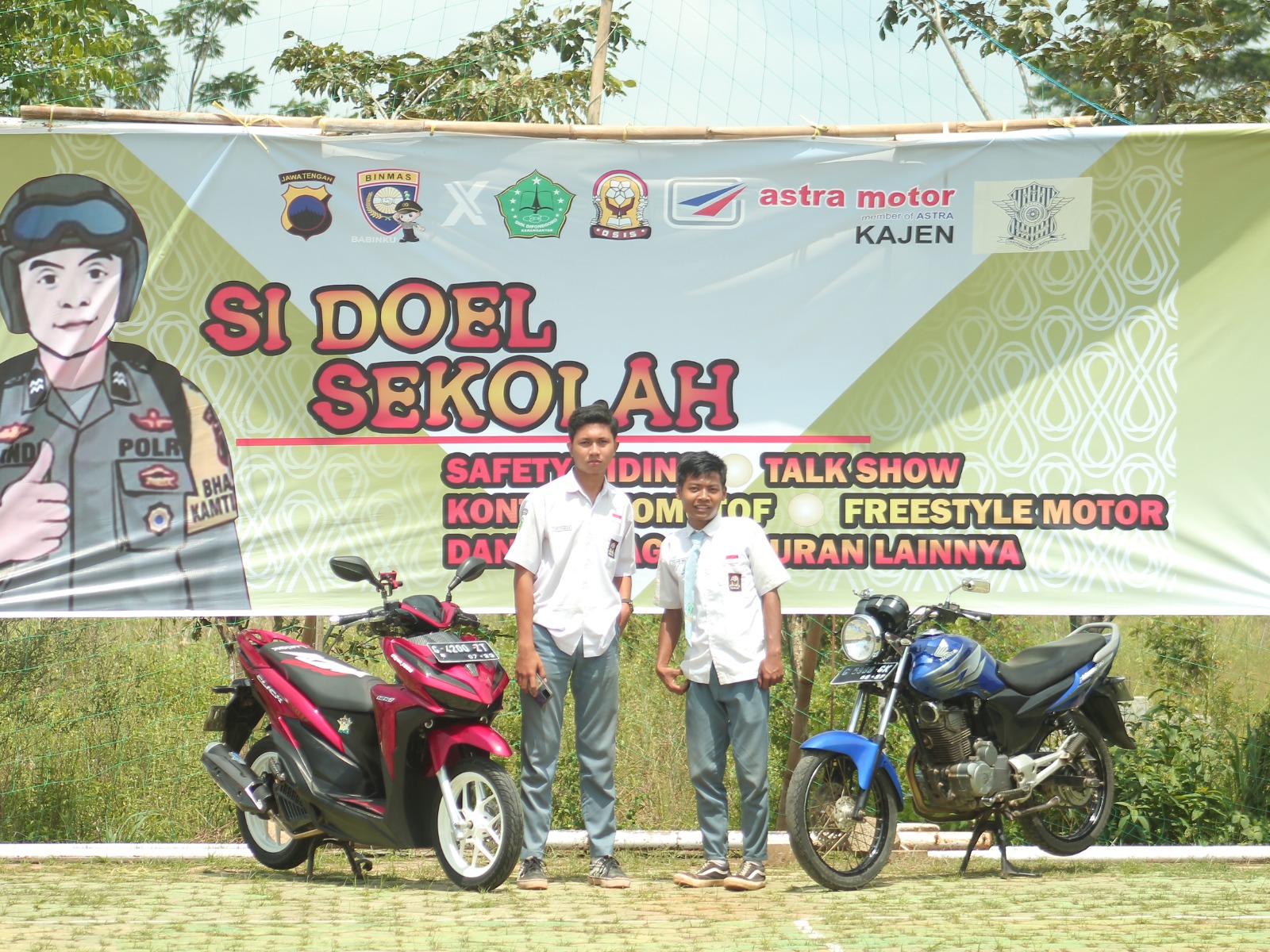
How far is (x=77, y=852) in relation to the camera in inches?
231

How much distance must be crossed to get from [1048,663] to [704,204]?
94.8 inches

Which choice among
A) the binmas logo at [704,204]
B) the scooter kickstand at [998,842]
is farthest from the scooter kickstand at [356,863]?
the binmas logo at [704,204]

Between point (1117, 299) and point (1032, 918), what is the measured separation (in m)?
2.81

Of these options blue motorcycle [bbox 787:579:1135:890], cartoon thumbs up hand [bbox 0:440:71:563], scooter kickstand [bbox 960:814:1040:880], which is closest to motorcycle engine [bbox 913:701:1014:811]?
blue motorcycle [bbox 787:579:1135:890]

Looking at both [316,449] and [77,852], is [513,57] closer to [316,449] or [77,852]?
[316,449]

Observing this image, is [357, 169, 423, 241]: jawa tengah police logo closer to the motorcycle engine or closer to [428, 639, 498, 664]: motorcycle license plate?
[428, 639, 498, 664]: motorcycle license plate

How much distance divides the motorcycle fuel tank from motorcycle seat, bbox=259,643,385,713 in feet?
6.55

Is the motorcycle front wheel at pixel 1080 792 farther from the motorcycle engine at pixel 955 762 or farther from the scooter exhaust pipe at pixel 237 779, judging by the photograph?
the scooter exhaust pipe at pixel 237 779

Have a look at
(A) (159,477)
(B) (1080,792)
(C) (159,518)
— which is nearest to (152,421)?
(A) (159,477)

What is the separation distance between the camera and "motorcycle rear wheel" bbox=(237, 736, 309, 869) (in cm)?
545

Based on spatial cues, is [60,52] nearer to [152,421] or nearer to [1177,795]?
[152,421]

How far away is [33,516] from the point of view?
19.9 feet

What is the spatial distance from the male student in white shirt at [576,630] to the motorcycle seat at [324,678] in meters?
0.59

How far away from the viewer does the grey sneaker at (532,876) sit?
502cm
